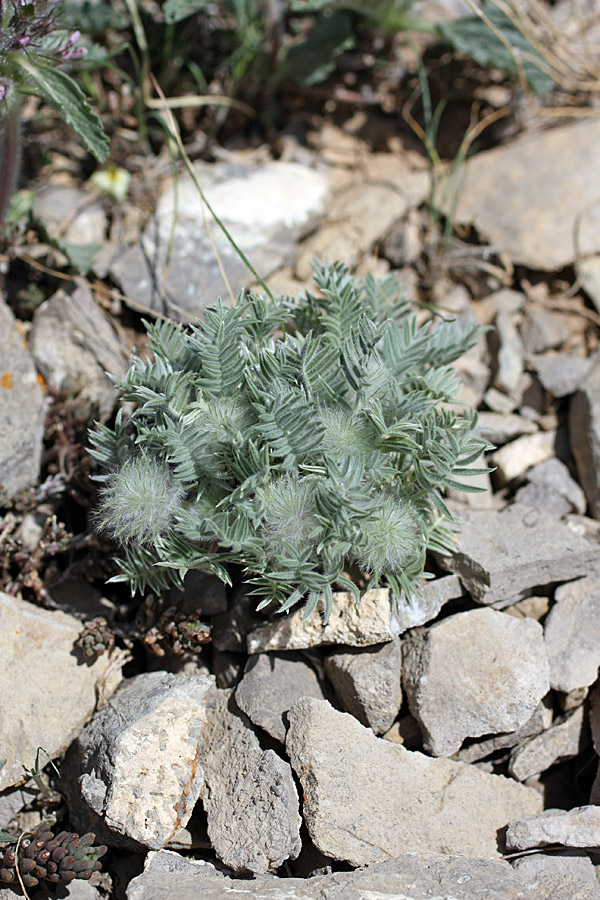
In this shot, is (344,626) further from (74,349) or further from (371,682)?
(74,349)

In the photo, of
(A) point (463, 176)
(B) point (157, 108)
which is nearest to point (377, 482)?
(A) point (463, 176)

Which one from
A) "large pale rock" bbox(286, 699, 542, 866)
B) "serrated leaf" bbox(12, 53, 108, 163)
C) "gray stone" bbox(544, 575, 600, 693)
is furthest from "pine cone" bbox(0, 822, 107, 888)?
"serrated leaf" bbox(12, 53, 108, 163)

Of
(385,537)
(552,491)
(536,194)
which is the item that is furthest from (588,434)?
(536,194)

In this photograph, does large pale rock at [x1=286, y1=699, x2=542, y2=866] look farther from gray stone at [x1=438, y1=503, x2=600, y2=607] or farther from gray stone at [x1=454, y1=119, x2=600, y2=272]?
gray stone at [x1=454, y1=119, x2=600, y2=272]

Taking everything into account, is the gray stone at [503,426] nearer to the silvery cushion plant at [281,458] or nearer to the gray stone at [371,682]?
the silvery cushion plant at [281,458]

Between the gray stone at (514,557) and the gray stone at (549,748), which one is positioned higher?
the gray stone at (514,557)

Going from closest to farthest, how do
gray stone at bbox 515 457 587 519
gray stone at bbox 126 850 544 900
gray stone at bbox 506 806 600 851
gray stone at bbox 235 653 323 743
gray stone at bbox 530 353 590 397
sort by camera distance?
gray stone at bbox 126 850 544 900 < gray stone at bbox 506 806 600 851 < gray stone at bbox 235 653 323 743 < gray stone at bbox 515 457 587 519 < gray stone at bbox 530 353 590 397

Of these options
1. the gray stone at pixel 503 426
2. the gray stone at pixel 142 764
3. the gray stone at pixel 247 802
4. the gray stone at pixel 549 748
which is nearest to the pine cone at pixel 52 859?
the gray stone at pixel 142 764
